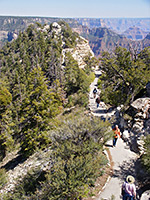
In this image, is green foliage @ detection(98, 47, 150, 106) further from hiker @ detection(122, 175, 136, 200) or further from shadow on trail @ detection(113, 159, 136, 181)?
hiker @ detection(122, 175, 136, 200)

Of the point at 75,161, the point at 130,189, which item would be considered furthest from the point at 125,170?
the point at 75,161

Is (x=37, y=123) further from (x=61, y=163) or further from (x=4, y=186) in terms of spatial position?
(x=61, y=163)

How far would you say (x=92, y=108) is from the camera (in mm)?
20625

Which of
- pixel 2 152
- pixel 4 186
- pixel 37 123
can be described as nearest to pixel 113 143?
pixel 37 123

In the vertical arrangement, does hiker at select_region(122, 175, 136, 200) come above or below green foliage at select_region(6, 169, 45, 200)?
above

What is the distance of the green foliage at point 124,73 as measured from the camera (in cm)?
1523

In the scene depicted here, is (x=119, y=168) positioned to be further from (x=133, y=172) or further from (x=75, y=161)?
(x=75, y=161)

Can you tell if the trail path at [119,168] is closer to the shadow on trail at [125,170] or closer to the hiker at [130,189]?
the shadow on trail at [125,170]

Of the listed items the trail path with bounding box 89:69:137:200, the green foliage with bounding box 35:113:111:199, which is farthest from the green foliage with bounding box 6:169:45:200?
the trail path with bounding box 89:69:137:200

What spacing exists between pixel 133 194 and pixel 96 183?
300 centimetres

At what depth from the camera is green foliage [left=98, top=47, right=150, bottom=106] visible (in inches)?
600

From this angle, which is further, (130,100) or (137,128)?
(130,100)

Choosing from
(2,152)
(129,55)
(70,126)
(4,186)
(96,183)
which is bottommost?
(2,152)

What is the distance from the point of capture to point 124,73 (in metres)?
15.8
